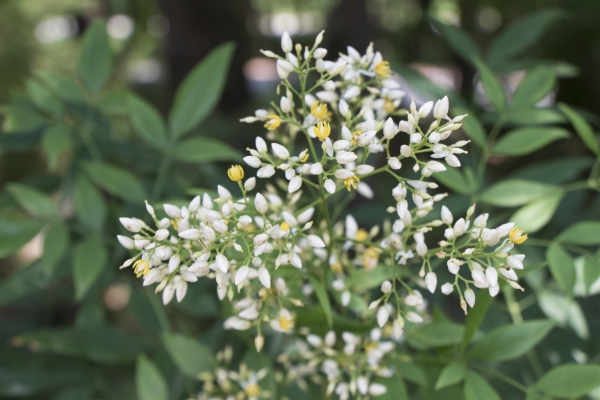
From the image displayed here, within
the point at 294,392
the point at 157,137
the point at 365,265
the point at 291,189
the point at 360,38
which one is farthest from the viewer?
the point at 360,38

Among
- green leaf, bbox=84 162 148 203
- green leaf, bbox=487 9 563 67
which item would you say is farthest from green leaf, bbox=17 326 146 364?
green leaf, bbox=487 9 563 67

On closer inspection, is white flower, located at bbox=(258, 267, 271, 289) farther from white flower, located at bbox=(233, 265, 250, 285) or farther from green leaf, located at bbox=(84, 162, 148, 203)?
green leaf, located at bbox=(84, 162, 148, 203)

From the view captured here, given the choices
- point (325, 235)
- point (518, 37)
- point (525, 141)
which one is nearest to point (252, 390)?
point (325, 235)

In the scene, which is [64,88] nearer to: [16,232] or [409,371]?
[16,232]

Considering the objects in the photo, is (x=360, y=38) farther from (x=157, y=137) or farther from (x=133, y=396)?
(x=133, y=396)

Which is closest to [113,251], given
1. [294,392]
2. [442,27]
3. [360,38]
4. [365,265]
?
[294,392]
